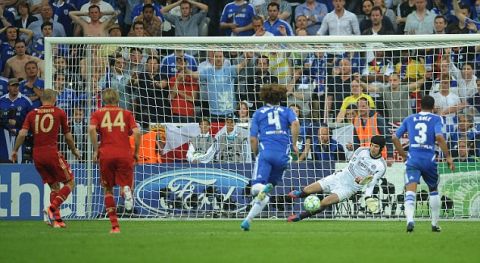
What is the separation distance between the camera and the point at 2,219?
21.5m

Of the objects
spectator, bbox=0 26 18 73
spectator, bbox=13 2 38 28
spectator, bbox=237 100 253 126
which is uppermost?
spectator, bbox=13 2 38 28

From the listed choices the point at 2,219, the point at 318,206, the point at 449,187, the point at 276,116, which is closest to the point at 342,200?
the point at 318,206

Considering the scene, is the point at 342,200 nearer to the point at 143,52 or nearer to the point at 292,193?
the point at 292,193

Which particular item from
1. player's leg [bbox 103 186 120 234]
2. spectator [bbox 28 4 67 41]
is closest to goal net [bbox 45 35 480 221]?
spectator [bbox 28 4 67 41]

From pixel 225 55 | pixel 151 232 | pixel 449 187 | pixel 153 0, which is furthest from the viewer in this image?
pixel 153 0

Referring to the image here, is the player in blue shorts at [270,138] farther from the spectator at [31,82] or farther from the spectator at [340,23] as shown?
the spectator at [31,82]

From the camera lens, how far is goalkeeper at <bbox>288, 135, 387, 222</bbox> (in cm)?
1992

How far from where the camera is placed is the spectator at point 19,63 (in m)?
24.9

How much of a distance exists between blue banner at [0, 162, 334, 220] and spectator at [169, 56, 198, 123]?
47.5 inches

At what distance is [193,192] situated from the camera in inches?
840

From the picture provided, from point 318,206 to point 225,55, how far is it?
4771mm

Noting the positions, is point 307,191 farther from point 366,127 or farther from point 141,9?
point 141,9

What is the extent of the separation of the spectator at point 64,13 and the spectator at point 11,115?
305 centimetres

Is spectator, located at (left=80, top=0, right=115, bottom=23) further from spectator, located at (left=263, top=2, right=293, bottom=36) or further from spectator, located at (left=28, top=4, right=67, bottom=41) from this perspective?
spectator, located at (left=263, top=2, right=293, bottom=36)
